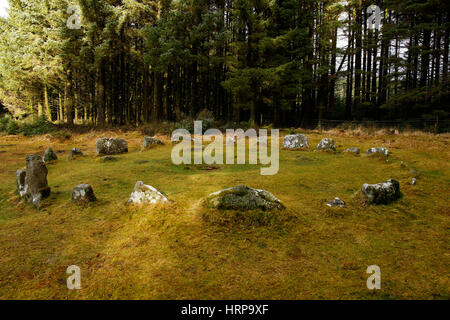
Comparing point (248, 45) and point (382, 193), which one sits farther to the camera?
point (248, 45)

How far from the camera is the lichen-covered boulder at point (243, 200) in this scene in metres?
3.13

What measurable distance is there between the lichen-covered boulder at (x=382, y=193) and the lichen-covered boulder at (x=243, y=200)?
1.48 m

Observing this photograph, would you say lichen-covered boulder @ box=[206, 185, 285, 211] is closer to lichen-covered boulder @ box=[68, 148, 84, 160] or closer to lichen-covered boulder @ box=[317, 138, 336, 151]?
lichen-covered boulder @ box=[317, 138, 336, 151]

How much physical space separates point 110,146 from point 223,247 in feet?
24.8

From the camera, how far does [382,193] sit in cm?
370

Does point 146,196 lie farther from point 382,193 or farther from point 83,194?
point 382,193

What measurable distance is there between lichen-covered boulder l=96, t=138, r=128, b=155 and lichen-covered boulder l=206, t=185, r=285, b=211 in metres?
6.67

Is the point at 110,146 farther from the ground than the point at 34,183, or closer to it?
farther from the ground

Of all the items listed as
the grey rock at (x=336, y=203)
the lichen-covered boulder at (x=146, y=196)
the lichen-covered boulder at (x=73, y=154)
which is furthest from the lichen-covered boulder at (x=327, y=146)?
the lichen-covered boulder at (x=73, y=154)

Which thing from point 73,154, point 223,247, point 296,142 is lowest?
point 223,247

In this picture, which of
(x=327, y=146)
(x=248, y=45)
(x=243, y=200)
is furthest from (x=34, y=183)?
(x=248, y=45)

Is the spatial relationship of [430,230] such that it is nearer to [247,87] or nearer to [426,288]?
[426,288]

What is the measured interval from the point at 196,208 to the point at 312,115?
22716 millimetres

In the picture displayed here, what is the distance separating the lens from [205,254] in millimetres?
2391
